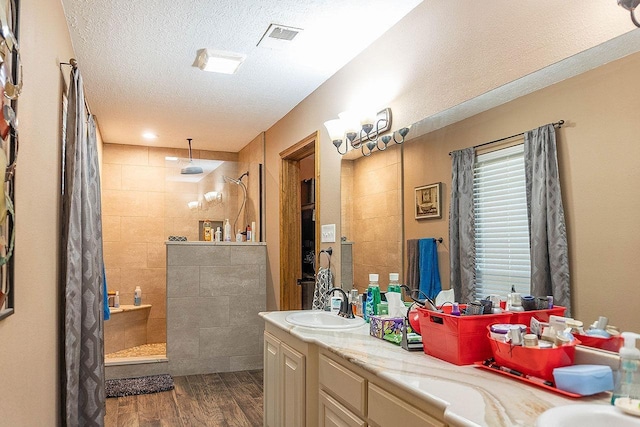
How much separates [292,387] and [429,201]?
1188 mm

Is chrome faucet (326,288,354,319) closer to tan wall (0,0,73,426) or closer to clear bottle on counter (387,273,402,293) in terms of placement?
clear bottle on counter (387,273,402,293)

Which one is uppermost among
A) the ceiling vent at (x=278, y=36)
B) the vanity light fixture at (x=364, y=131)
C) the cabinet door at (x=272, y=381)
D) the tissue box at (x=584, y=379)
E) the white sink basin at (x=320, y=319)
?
the ceiling vent at (x=278, y=36)

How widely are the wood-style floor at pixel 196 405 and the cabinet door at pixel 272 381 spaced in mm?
572

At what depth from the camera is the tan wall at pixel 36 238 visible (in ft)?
5.05

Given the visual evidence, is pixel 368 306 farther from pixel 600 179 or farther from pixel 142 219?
pixel 142 219

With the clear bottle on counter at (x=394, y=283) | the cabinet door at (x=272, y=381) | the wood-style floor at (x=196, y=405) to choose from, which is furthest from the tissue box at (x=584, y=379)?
the wood-style floor at (x=196, y=405)

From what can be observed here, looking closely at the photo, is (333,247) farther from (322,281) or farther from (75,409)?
(75,409)

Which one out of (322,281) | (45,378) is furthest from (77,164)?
A: (322,281)

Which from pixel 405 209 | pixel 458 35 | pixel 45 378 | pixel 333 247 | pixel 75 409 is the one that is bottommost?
pixel 75 409

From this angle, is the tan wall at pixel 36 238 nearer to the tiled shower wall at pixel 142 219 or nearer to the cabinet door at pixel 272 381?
the cabinet door at pixel 272 381

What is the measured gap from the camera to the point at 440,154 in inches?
93.3

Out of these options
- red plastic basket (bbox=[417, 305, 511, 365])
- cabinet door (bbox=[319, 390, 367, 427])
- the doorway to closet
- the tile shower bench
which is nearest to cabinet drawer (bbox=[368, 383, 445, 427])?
cabinet door (bbox=[319, 390, 367, 427])

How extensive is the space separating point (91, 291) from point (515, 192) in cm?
222

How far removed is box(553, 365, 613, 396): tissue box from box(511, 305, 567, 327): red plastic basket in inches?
12.3
